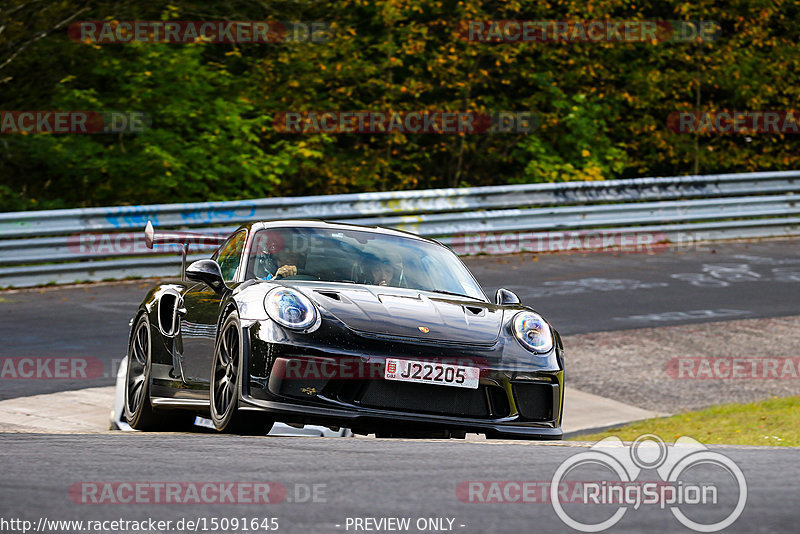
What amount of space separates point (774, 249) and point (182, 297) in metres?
13.7

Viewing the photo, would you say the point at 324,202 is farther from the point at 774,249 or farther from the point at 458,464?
the point at 458,464

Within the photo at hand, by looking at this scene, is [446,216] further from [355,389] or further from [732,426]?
[355,389]

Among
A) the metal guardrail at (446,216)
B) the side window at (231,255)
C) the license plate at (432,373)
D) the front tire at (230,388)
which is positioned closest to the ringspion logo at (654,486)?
the license plate at (432,373)

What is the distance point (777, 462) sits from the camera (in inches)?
199

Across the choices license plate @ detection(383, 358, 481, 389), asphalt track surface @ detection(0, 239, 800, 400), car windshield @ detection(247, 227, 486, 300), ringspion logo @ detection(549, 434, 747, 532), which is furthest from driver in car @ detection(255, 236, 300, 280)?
asphalt track surface @ detection(0, 239, 800, 400)

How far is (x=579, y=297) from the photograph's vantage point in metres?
14.6

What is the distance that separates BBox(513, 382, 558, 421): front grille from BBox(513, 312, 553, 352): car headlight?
21 centimetres

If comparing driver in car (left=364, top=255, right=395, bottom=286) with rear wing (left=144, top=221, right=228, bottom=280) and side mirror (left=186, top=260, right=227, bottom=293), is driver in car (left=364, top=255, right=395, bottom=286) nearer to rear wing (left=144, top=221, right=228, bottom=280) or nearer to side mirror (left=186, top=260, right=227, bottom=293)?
side mirror (left=186, top=260, right=227, bottom=293)

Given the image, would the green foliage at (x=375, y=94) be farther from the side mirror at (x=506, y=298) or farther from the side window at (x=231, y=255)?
the side mirror at (x=506, y=298)

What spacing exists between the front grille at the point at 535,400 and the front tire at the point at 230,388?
132 cm

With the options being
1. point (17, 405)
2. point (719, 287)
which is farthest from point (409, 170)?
point (17, 405)

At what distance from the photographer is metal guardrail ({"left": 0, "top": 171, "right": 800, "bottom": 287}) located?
1515 cm

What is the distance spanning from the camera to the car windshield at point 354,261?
23.1 feet

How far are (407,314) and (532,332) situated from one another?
0.75m
